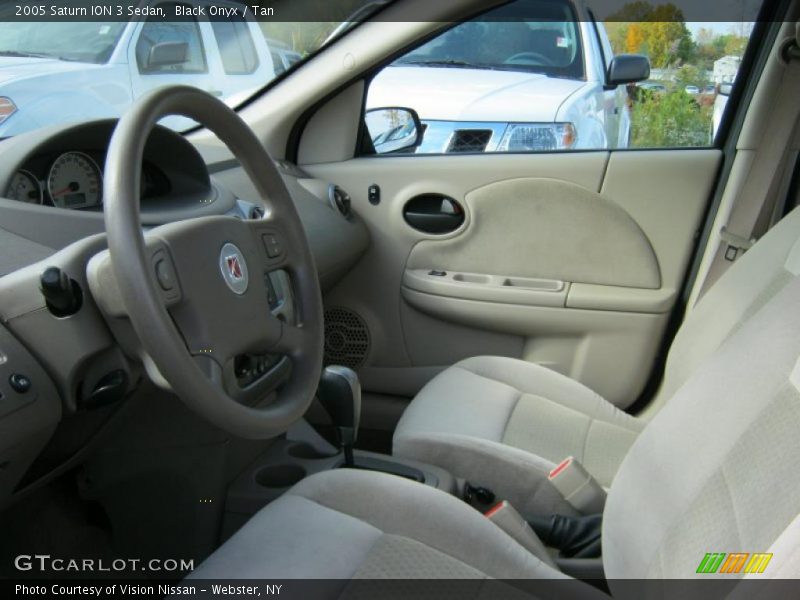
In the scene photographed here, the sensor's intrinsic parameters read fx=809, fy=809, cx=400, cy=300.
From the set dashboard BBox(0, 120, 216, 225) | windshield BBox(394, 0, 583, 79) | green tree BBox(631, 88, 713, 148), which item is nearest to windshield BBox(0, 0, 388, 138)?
dashboard BBox(0, 120, 216, 225)

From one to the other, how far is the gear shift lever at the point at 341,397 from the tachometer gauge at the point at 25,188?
0.61 meters

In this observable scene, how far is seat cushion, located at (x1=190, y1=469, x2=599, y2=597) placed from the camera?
1162 millimetres

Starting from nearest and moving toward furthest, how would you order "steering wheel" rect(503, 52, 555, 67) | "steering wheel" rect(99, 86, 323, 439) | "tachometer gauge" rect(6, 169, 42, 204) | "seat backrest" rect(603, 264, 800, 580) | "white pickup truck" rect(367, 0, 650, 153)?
1. "seat backrest" rect(603, 264, 800, 580)
2. "steering wheel" rect(99, 86, 323, 439)
3. "tachometer gauge" rect(6, 169, 42, 204)
4. "white pickup truck" rect(367, 0, 650, 153)
5. "steering wheel" rect(503, 52, 555, 67)

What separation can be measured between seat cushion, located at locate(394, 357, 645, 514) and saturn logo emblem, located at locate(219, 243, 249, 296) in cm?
63

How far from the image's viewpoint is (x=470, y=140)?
2336 millimetres

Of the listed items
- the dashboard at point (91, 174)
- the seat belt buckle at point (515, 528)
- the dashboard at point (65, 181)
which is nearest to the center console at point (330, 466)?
the seat belt buckle at point (515, 528)

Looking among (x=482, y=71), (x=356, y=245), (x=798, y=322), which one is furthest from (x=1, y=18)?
(x=798, y=322)

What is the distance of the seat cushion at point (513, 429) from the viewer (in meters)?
1.55

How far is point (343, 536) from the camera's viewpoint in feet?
4.03

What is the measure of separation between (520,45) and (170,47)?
1.00m

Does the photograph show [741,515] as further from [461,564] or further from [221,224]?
[221,224]

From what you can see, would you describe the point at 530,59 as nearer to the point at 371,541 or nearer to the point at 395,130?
the point at 395,130

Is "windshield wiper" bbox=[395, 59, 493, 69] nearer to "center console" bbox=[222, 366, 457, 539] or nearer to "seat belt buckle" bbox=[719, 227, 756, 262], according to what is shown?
"seat belt buckle" bbox=[719, 227, 756, 262]

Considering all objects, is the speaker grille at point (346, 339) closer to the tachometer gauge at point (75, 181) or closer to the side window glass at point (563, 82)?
the side window glass at point (563, 82)
